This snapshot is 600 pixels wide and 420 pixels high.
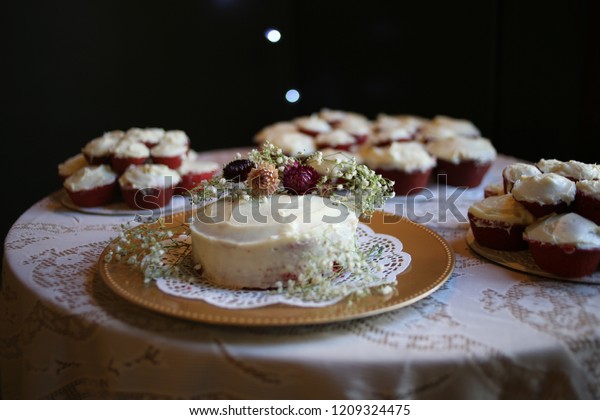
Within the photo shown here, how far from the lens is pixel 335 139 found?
10.6 feet

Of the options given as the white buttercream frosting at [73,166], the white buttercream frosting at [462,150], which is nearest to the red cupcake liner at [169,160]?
the white buttercream frosting at [73,166]

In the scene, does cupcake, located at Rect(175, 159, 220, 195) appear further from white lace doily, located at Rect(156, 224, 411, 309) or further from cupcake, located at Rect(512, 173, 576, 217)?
cupcake, located at Rect(512, 173, 576, 217)

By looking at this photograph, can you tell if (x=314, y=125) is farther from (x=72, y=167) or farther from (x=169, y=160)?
(x=72, y=167)

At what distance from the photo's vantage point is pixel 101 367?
4.29 ft

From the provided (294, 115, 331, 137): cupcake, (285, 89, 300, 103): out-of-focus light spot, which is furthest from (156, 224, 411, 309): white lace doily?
(285, 89, 300, 103): out-of-focus light spot

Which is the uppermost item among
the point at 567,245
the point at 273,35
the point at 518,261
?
the point at 273,35

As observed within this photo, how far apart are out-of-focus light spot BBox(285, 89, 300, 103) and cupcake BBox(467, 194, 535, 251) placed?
10.6ft

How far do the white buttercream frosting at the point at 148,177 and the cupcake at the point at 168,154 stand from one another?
0.29 feet

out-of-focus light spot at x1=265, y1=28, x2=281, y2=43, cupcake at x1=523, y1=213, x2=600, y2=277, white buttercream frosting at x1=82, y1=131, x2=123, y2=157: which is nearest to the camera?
cupcake at x1=523, y1=213, x2=600, y2=277

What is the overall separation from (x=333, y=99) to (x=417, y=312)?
3.52 meters

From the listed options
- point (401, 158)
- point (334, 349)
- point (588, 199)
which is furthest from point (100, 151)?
point (588, 199)

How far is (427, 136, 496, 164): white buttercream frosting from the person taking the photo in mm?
2568

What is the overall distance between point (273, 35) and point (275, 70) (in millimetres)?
268

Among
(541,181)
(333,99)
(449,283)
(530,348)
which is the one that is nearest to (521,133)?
(333,99)
